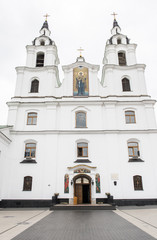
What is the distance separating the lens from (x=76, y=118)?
2000 centimetres

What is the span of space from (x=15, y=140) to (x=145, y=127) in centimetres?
1426

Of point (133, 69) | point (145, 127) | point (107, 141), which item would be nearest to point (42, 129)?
point (107, 141)

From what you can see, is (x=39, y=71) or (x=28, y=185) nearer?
(x=28, y=185)

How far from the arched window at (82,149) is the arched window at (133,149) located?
4603mm

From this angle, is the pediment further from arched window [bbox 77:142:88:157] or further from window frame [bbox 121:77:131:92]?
window frame [bbox 121:77:131:92]

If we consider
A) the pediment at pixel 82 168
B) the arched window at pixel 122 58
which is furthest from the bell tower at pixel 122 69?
the pediment at pixel 82 168

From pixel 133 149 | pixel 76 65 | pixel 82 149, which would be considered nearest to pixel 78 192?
pixel 82 149

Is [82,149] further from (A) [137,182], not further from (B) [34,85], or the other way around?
(B) [34,85]

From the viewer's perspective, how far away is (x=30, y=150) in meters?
18.8

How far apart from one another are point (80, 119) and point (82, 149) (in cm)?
348

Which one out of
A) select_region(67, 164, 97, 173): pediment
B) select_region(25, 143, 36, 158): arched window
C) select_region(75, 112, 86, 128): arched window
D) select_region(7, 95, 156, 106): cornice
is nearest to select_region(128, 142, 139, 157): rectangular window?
select_region(67, 164, 97, 173): pediment

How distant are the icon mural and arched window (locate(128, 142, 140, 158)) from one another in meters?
7.83

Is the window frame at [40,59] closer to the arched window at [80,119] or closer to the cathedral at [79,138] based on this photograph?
the cathedral at [79,138]

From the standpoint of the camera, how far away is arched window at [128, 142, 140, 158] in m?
18.3
